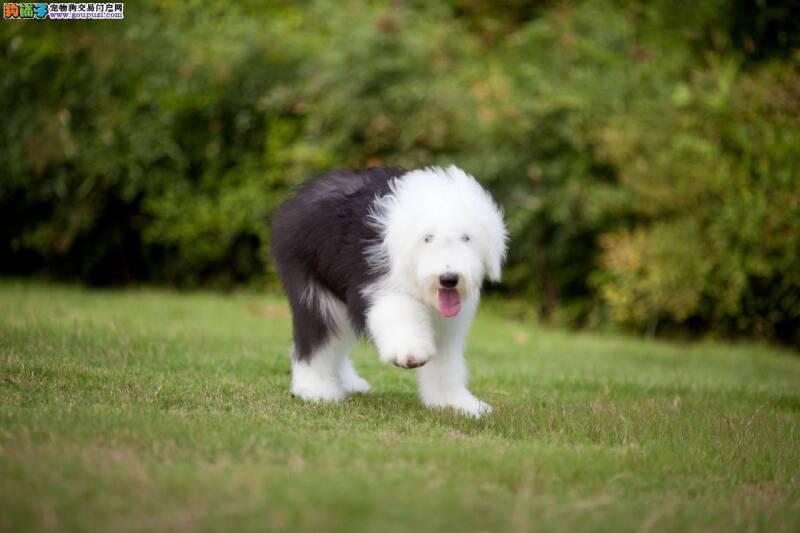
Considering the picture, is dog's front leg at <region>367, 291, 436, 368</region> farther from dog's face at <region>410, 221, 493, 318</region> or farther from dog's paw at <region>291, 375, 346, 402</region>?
dog's paw at <region>291, 375, 346, 402</region>

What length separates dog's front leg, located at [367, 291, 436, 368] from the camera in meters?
5.49

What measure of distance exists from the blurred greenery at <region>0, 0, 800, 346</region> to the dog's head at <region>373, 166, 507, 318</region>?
598 cm

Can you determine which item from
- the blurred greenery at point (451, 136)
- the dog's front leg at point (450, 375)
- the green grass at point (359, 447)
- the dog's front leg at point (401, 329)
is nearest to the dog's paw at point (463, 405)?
the dog's front leg at point (450, 375)

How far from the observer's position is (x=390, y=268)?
225 inches

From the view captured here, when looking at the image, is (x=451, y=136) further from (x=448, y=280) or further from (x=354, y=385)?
(x=448, y=280)

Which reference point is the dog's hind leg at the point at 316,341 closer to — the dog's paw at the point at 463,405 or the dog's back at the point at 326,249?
the dog's back at the point at 326,249

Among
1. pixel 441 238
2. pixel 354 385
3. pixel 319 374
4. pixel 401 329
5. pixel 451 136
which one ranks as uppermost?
pixel 451 136

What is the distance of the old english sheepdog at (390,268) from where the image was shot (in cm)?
552

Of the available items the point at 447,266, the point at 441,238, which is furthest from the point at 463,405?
the point at 441,238

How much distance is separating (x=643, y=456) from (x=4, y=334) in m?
5.26

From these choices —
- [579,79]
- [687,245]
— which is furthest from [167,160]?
[687,245]

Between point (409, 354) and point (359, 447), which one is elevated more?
point (409, 354)

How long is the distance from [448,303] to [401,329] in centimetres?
32

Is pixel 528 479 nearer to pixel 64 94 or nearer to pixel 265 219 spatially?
pixel 265 219
